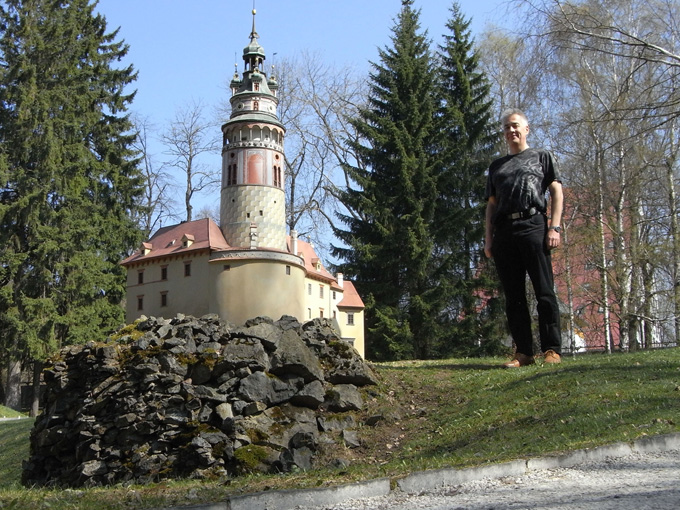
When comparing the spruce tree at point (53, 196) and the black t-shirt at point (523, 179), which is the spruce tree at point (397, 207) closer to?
the spruce tree at point (53, 196)

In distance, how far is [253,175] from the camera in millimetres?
28391

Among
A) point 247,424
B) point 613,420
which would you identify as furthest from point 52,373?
point 613,420

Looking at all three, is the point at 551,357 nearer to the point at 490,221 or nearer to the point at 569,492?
the point at 490,221

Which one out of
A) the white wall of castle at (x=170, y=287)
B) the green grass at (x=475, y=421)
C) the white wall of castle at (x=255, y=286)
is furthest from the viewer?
the white wall of castle at (x=170, y=287)

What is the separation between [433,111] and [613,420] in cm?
3266

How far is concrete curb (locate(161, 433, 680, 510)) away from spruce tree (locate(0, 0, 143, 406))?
3019 centimetres

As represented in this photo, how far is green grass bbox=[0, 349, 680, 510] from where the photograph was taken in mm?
5453

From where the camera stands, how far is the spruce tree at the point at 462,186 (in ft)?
111

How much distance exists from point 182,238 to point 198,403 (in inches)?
792

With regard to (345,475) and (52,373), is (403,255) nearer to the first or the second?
(52,373)

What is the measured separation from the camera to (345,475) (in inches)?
216

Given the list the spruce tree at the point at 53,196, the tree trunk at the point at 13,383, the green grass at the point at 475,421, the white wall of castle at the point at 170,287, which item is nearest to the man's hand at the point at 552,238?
the green grass at the point at 475,421

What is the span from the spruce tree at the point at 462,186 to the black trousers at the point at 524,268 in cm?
2334

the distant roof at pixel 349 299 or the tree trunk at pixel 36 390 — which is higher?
the distant roof at pixel 349 299
